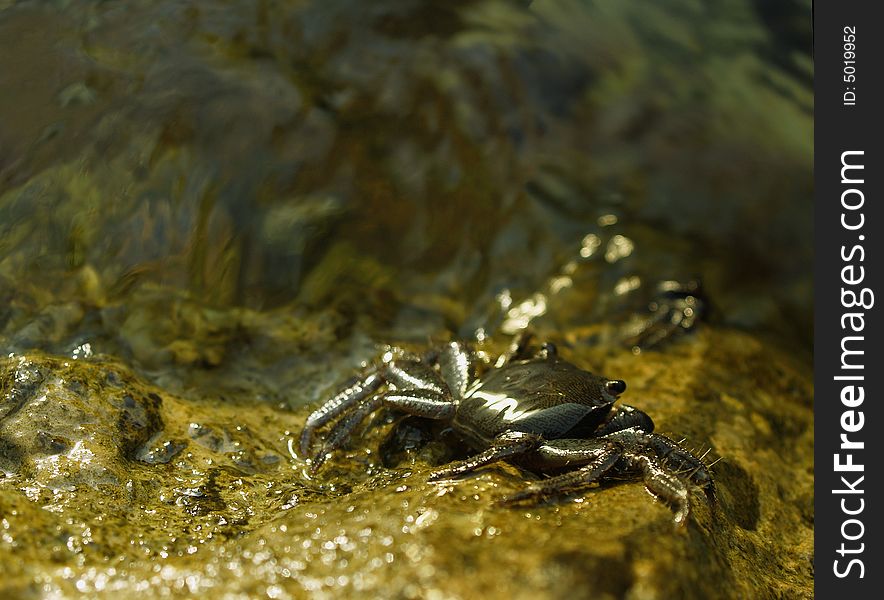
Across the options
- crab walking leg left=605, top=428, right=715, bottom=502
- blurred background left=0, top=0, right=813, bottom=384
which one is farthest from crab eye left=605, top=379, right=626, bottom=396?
blurred background left=0, top=0, right=813, bottom=384

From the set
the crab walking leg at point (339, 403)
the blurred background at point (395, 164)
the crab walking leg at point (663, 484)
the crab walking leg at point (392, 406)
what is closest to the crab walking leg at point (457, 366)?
the crab walking leg at point (392, 406)

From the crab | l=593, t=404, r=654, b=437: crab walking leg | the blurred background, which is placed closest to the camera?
the crab

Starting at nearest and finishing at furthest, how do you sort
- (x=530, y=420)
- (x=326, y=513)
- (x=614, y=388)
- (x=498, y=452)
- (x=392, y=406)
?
1. (x=326, y=513)
2. (x=498, y=452)
3. (x=530, y=420)
4. (x=614, y=388)
5. (x=392, y=406)

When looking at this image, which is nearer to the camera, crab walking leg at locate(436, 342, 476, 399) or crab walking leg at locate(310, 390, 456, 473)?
crab walking leg at locate(310, 390, 456, 473)

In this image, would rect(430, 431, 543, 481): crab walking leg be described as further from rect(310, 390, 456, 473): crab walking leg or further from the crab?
rect(310, 390, 456, 473): crab walking leg

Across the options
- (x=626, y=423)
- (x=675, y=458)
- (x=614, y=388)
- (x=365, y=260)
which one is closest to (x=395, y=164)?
(x=365, y=260)

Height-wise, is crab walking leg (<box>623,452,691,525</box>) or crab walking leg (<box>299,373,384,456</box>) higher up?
crab walking leg (<box>623,452,691,525</box>)

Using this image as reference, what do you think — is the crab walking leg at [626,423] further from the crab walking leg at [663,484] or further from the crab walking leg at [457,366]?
the crab walking leg at [457,366]

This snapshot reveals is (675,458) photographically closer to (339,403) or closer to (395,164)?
(339,403)
